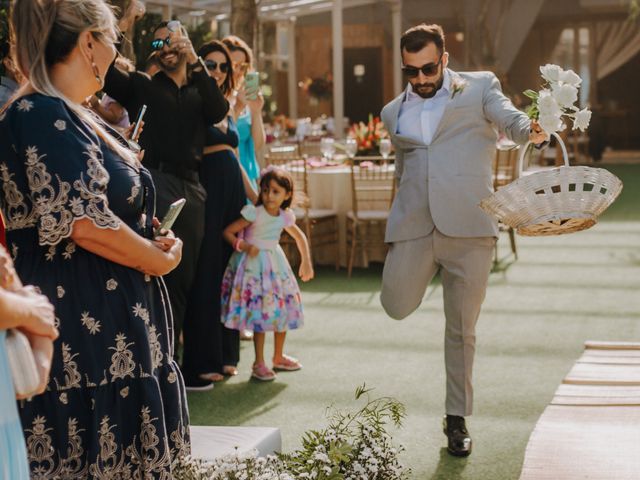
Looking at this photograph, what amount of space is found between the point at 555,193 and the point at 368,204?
19.3 ft

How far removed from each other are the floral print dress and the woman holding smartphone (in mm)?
721

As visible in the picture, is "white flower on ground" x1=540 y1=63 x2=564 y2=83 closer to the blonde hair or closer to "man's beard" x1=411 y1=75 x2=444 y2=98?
"man's beard" x1=411 y1=75 x2=444 y2=98

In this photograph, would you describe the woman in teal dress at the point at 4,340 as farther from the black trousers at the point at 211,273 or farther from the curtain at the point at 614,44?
the curtain at the point at 614,44

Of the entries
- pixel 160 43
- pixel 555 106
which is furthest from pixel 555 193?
pixel 160 43

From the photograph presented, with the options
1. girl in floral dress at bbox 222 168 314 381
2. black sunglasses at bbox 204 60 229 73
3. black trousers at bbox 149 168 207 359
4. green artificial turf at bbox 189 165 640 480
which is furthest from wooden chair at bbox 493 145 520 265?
black trousers at bbox 149 168 207 359

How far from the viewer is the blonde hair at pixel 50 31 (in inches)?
99.4

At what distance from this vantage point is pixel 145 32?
11852 mm

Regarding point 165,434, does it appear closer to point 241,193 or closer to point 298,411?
point 298,411

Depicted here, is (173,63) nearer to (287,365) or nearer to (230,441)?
(287,365)

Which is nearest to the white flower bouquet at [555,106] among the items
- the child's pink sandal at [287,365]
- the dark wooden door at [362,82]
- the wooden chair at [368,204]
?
the child's pink sandal at [287,365]

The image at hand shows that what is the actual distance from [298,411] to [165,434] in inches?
97.6

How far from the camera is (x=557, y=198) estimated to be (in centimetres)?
367

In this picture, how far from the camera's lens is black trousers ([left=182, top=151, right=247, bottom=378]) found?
18.7 feet

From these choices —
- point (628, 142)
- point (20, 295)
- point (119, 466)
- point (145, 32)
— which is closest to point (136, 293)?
point (119, 466)
